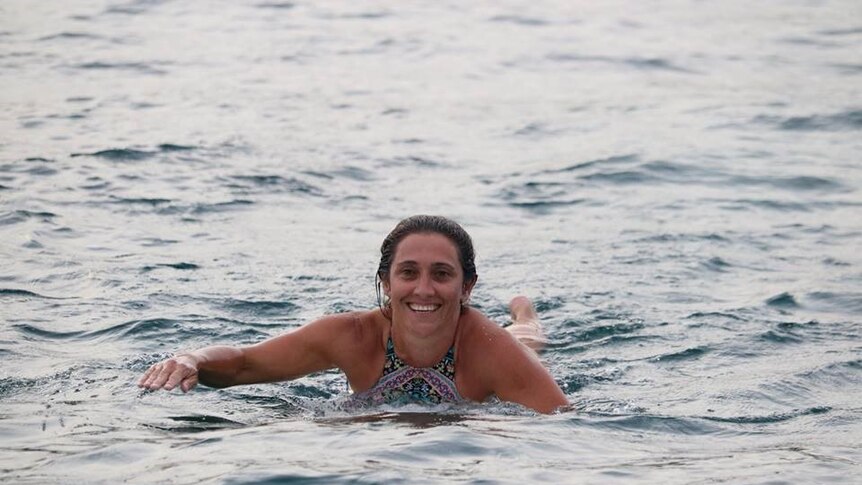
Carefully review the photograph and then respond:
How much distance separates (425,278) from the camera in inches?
282

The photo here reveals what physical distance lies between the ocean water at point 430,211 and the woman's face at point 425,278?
52 centimetres

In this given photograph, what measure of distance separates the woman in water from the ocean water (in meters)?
0.23

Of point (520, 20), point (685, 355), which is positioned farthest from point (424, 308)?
point (520, 20)

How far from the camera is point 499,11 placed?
26.2m

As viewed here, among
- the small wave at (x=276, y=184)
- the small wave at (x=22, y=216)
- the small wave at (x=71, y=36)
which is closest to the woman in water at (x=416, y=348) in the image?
the small wave at (x=22, y=216)

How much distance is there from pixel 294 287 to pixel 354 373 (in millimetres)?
3033

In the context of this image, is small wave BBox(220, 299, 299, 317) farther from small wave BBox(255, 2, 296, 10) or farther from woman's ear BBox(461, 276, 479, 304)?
small wave BBox(255, 2, 296, 10)

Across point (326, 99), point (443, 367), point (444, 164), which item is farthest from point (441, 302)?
point (326, 99)

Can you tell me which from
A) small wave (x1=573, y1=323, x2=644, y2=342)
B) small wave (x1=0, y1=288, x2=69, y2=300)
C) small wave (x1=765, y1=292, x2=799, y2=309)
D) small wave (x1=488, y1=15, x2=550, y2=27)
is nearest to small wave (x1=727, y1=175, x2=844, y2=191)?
small wave (x1=765, y1=292, x2=799, y2=309)

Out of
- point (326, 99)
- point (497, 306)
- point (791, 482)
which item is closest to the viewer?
point (791, 482)

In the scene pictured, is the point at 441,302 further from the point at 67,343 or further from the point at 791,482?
the point at 67,343

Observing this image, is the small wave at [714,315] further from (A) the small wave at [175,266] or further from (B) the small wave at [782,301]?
(A) the small wave at [175,266]

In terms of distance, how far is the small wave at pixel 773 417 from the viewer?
24.9ft

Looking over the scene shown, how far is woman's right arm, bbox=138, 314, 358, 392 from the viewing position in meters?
7.15
